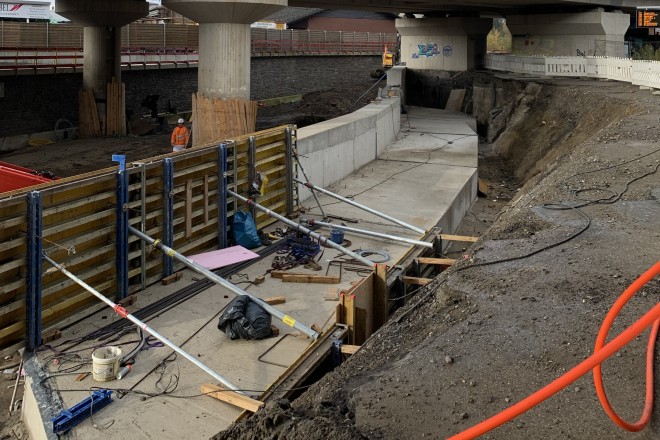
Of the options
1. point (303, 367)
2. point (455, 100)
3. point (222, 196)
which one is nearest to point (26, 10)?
point (455, 100)

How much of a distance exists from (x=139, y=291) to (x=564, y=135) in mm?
18009

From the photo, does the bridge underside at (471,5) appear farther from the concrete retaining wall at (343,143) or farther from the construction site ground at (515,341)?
the construction site ground at (515,341)

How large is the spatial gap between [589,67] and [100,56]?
884 inches

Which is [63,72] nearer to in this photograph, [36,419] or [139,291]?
[139,291]

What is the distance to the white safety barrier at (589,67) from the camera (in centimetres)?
2678

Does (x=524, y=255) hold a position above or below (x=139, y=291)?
above

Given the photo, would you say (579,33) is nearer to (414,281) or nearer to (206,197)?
(414,281)

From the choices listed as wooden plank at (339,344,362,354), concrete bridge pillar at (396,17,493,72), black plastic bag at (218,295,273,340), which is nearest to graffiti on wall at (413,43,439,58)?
concrete bridge pillar at (396,17,493,72)

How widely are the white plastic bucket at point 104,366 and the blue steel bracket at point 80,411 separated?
374mm

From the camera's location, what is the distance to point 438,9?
137ft

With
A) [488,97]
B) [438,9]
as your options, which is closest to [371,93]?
[438,9]

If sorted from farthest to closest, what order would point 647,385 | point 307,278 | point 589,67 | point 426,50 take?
1. point 426,50
2. point 589,67
3. point 307,278
4. point 647,385

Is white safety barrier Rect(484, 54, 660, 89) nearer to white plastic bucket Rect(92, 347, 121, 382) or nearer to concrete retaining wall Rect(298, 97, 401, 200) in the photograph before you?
concrete retaining wall Rect(298, 97, 401, 200)

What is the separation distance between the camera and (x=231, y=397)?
7.47m
